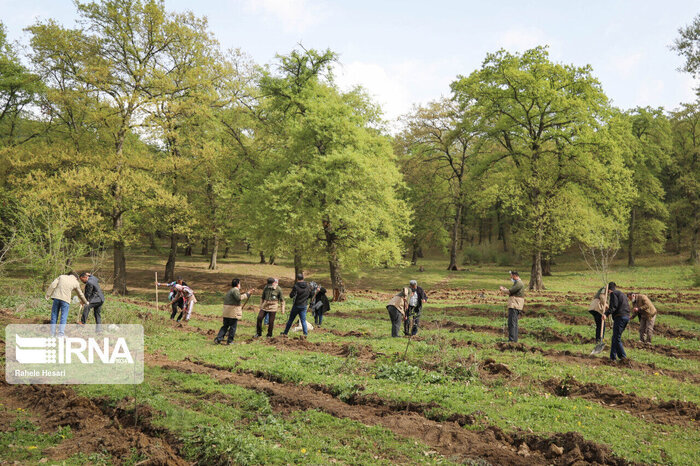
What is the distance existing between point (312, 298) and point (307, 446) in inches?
474

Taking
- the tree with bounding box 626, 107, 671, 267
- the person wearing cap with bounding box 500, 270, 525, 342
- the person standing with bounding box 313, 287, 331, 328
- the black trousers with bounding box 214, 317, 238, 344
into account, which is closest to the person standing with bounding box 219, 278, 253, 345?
the black trousers with bounding box 214, 317, 238, 344

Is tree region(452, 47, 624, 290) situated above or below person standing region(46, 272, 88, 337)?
above

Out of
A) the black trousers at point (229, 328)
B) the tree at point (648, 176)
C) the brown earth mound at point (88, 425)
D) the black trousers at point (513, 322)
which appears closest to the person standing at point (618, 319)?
the black trousers at point (513, 322)

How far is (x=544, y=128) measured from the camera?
32281 millimetres

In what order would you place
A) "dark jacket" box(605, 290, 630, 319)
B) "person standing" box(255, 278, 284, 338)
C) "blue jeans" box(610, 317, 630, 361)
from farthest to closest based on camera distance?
1. "person standing" box(255, 278, 284, 338)
2. "dark jacket" box(605, 290, 630, 319)
3. "blue jeans" box(610, 317, 630, 361)

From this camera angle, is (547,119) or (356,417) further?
(547,119)

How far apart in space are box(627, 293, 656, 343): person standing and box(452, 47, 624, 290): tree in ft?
55.9

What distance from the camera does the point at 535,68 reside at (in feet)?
104

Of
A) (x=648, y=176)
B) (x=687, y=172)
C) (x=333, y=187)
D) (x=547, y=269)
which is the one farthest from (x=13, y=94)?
(x=687, y=172)

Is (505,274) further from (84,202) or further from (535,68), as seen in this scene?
(84,202)

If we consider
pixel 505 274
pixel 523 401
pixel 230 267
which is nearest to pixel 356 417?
pixel 523 401

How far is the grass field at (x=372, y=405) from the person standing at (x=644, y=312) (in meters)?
0.43

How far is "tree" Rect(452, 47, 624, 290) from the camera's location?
3083 cm

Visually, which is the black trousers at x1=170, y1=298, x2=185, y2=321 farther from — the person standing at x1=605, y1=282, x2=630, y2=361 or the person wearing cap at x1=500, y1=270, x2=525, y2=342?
the person standing at x1=605, y1=282, x2=630, y2=361
